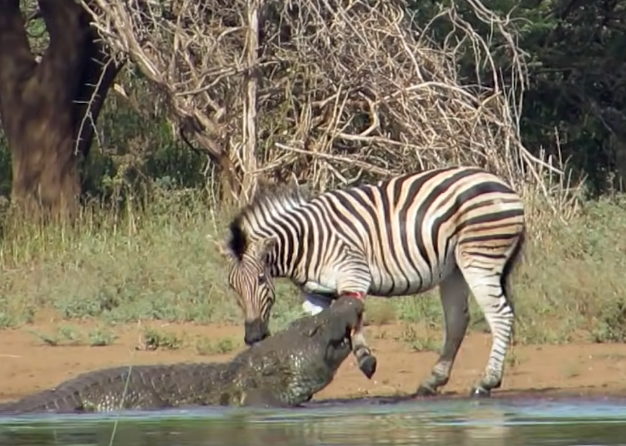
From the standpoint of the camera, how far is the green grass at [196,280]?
1182cm

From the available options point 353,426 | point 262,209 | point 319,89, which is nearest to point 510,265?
point 262,209

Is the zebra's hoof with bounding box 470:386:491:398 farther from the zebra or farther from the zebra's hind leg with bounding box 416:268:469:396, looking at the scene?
the zebra's hind leg with bounding box 416:268:469:396

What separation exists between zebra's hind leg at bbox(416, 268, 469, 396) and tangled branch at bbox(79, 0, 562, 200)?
451 centimetres

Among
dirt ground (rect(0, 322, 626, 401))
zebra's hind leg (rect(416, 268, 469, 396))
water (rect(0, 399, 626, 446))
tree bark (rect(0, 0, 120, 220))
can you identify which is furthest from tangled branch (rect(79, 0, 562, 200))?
water (rect(0, 399, 626, 446))

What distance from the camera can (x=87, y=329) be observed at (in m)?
Answer: 12.1

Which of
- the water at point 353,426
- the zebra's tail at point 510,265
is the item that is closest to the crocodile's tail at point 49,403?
the water at point 353,426

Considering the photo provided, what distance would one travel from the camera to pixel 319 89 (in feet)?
51.5

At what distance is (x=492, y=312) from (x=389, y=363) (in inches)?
46.4

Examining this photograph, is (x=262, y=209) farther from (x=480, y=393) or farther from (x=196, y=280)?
(x=196, y=280)

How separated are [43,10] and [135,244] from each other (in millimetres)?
4108

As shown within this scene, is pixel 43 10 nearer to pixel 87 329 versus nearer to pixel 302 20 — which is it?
pixel 302 20

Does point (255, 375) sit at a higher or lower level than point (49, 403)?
higher

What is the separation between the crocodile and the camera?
9.61m

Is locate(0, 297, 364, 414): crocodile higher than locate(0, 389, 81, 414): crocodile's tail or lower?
higher
